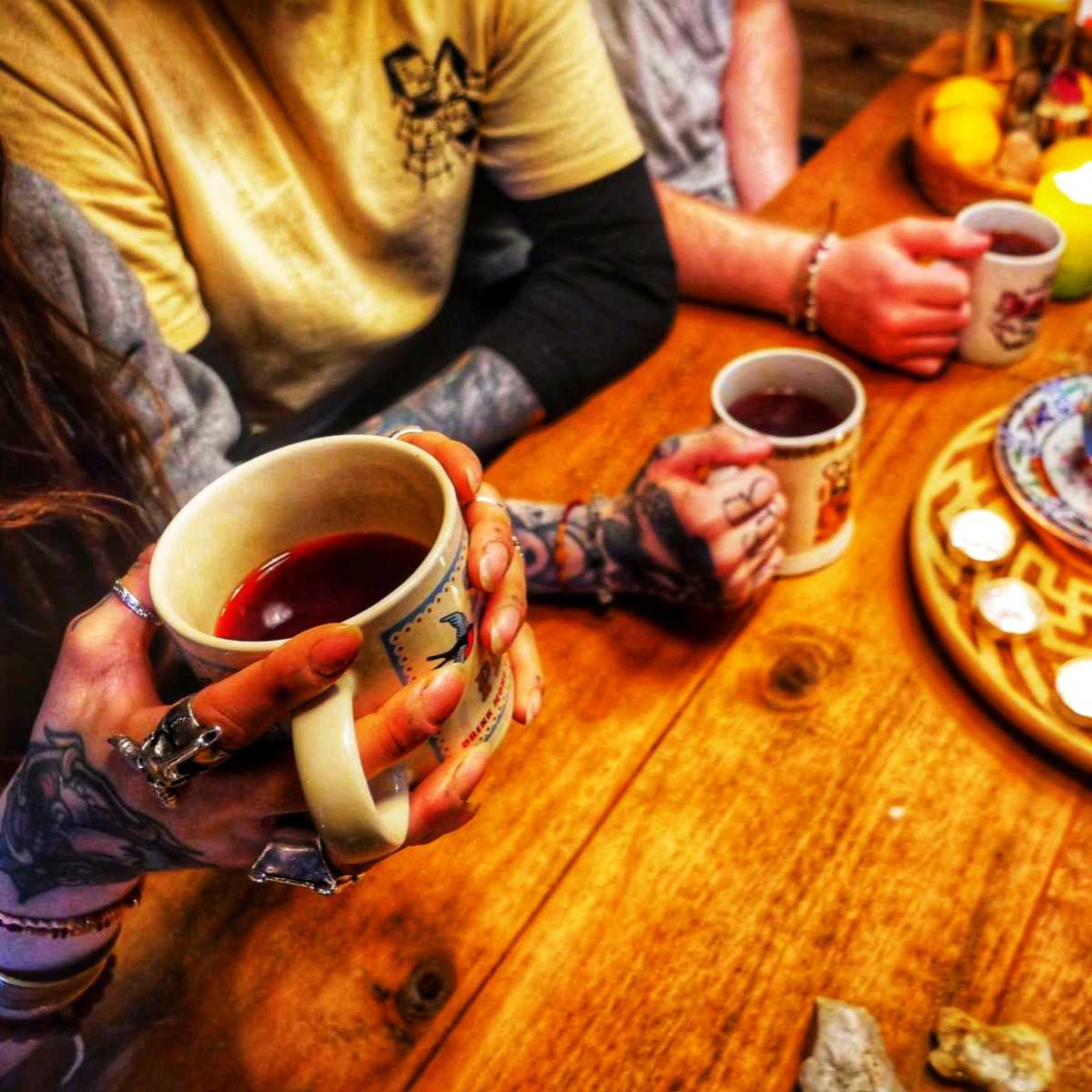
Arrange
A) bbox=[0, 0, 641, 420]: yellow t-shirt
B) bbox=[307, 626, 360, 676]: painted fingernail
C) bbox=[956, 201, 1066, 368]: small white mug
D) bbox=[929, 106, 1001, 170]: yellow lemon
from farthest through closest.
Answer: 1. bbox=[929, 106, 1001, 170]: yellow lemon
2. bbox=[956, 201, 1066, 368]: small white mug
3. bbox=[0, 0, 641, 420]: yellow t-shirt
4. bbox=[307, 626, 360, 676]: painted fingernail

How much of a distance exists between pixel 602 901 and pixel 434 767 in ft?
0.72

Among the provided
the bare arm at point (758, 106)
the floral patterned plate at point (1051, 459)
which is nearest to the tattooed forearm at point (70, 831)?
the floral patterned plate at point (1051, 459)

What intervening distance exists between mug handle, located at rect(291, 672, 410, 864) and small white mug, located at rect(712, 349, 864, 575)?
47cm

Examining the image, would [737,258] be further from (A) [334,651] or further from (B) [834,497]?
(A) [334,651]

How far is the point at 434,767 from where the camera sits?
50 cm

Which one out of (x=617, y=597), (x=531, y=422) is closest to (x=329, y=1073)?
(x=617, y=597)

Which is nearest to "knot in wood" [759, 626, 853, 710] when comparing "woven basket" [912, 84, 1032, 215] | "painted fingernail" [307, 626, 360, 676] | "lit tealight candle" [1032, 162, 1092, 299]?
"painted fingernail" [307, 626, 360, 676]

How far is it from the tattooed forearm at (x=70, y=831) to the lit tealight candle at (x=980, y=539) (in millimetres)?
627

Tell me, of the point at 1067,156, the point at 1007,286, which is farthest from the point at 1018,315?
the point at 1067,156

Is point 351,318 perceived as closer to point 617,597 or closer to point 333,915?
point 617,597

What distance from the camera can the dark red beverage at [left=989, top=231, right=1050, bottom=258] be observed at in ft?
3.33

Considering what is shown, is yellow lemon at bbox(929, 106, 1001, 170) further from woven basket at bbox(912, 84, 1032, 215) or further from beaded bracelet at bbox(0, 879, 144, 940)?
beaded bracelet at bbox(0, 879, 144, 940)

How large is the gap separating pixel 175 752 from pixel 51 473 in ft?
1.28

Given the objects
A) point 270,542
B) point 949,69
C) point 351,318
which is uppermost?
point 270,542
